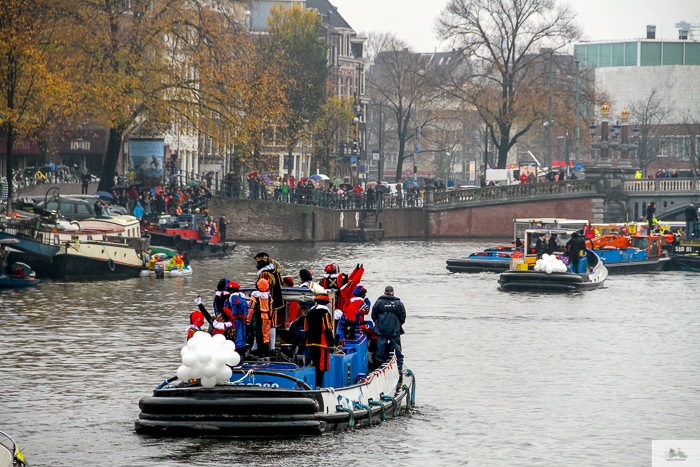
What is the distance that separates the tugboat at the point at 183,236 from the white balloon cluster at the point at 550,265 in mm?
16749

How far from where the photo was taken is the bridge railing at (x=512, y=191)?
7106 cm

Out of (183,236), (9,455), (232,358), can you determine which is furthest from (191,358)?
(183,236)

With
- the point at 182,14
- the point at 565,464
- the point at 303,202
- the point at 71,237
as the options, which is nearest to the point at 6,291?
the point at 71,237

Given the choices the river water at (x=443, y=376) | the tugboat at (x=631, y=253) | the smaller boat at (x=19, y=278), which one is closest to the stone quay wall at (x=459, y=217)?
the tugboat at (x=631, y=253)

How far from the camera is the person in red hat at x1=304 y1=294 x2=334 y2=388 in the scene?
55.0 feet

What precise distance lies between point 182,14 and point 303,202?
58.8ft

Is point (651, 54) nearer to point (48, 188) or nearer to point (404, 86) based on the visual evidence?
point (404, 86)

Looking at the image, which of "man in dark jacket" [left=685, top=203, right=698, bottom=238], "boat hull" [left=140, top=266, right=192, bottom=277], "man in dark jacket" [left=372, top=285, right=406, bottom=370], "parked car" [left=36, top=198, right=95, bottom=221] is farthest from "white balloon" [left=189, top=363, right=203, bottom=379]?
"man in dark jacket" [left=685, top=203, right=698, bottom=238]

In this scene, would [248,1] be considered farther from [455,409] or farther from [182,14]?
[455,409]

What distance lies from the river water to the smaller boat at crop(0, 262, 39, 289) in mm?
691

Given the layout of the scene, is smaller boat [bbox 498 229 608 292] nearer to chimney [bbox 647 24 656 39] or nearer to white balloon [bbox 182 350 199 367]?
white balloon [bbox 182 350 199 367]

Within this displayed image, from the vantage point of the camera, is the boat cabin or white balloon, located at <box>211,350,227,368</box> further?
the boat cabin

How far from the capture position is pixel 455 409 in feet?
65.8

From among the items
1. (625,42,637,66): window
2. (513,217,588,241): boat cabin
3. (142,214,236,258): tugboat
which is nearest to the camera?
(513,217,588,241): boat cabin
